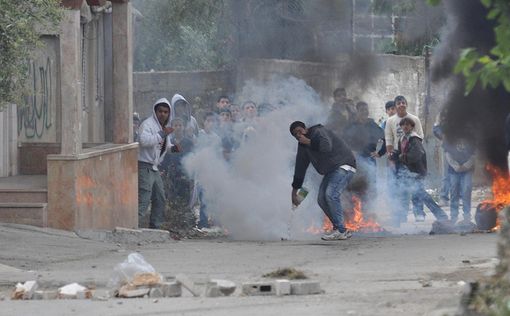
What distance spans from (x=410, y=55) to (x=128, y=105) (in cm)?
1126

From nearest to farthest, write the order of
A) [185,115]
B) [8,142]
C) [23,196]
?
[23,196] → [8,142] → [185,115]

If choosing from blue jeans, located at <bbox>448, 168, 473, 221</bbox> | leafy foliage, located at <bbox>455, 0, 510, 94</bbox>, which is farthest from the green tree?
blue jeans, located at <bbox>448, 168, 473, 221</bbox>

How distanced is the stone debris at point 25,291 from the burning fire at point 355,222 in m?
7.00

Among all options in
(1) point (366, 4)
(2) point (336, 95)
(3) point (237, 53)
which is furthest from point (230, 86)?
(2) point (336, 95)

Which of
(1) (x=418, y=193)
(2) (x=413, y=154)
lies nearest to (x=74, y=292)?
(2) (x=413, y=154)

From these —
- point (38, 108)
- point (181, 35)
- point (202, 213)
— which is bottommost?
point (202, 213)

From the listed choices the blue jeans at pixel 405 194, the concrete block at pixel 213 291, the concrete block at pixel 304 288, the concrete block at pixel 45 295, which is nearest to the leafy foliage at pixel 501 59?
the concrete block at pixel 304 288

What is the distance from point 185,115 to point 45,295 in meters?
9.23

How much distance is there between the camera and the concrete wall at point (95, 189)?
1444cm

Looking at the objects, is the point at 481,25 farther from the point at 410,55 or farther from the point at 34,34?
the point at 410,55

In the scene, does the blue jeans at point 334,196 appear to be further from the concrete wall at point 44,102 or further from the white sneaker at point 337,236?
the concrete wall at point 44,102

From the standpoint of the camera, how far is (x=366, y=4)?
22.7 meters

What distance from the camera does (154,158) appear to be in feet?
54.7

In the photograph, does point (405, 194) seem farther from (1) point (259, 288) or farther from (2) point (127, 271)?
(1) point (259, 288)
